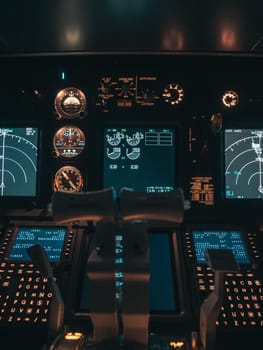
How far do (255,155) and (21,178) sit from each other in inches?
51.2

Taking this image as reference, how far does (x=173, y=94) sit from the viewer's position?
2197mm

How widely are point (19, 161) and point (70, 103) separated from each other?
44 centimetres

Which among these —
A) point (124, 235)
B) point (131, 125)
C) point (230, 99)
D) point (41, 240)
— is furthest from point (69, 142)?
point (124, 235)

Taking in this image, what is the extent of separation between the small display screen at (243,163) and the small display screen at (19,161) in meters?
1.06

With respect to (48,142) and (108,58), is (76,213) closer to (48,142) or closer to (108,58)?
(48,142)

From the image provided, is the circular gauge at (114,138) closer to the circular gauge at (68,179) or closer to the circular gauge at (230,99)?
the circular gauge at (68,179)

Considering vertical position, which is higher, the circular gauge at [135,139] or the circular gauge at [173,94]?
the circular gauge at [173,94]

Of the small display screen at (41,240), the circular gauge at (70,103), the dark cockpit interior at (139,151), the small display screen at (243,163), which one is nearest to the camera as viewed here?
the dark cockpit interior at (139,151)

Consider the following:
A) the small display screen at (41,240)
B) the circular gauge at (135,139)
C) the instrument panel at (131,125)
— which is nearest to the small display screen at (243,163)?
the instrument panel at (131,125)

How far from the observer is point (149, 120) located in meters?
2.17

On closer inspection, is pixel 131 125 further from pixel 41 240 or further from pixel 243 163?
pixel 41 240

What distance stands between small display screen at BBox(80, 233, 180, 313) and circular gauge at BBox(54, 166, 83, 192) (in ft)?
1.78

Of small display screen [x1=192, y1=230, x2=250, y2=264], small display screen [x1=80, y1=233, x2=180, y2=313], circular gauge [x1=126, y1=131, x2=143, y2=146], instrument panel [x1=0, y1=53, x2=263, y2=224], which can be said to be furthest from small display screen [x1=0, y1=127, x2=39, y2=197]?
small display screen [x1=192, y1=230, x2=250, y2=264]

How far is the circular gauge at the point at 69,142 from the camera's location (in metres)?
2.16
